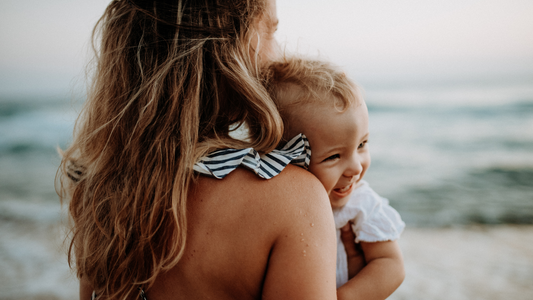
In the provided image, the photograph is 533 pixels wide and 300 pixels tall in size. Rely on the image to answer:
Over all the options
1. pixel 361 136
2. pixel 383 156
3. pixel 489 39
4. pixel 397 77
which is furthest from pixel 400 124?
pixel 361 136

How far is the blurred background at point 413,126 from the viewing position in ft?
13.1

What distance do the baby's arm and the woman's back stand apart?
1.82 ft

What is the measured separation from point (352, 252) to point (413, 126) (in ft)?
39.4

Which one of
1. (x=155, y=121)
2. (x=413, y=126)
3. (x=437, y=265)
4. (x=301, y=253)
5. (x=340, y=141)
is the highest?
(x=155, y=121)

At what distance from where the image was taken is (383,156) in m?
9.73

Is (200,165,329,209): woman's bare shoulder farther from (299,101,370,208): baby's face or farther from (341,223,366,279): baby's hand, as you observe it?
(341,223,366,279): baby's hand

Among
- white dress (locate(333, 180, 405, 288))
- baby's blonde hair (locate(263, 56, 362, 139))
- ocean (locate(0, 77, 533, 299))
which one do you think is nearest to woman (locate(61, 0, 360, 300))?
baby's blonde hair (locate(263, 56, 362, 139))

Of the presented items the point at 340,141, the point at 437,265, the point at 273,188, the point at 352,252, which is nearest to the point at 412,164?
the point at 437,265

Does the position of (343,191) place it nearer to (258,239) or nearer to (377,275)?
(377,275)

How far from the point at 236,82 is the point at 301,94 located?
0.37m

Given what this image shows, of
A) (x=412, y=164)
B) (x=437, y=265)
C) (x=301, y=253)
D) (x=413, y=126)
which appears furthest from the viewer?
(x=413, y=126)

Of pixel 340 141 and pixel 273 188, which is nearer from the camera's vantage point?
pixel 273 188

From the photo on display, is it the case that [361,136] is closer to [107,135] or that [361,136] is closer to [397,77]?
[107,135]

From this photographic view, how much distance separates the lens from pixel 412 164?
9.04 meters
